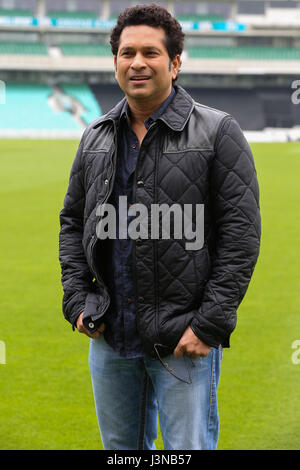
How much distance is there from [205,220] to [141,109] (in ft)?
1.41

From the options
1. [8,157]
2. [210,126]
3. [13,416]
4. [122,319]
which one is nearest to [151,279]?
[122,319]

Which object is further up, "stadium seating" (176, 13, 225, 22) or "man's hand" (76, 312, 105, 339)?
"stadium seating" (176, 13, 225, 22)

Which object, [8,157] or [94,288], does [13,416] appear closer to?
[94,288]

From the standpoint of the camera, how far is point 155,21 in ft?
6.95

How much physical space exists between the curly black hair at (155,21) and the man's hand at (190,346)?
0.92m

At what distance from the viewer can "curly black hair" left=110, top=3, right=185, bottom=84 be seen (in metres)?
2.12

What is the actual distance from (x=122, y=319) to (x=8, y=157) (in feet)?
62.1

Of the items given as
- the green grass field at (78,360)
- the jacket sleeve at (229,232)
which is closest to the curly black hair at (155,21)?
the jacket sleeve at (229,232)

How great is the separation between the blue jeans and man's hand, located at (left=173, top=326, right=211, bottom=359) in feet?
0.11

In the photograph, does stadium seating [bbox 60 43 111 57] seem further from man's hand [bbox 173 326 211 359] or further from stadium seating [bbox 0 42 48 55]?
man's hand [bbox 173 326 211 359]

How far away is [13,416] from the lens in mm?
3682

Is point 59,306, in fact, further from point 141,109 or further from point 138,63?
point 138,63

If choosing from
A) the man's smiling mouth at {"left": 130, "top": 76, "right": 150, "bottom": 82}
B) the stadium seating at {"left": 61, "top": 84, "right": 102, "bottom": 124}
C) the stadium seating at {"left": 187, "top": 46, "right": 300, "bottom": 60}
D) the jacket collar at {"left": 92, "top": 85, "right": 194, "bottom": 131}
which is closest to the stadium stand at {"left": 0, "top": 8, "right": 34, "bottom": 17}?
the stadium seating at {"left": 61, "top": 84, "right": 102, "bottom": 124}

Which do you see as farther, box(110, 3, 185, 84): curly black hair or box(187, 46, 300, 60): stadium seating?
box(187, 46, 300, 60): stadium seating
